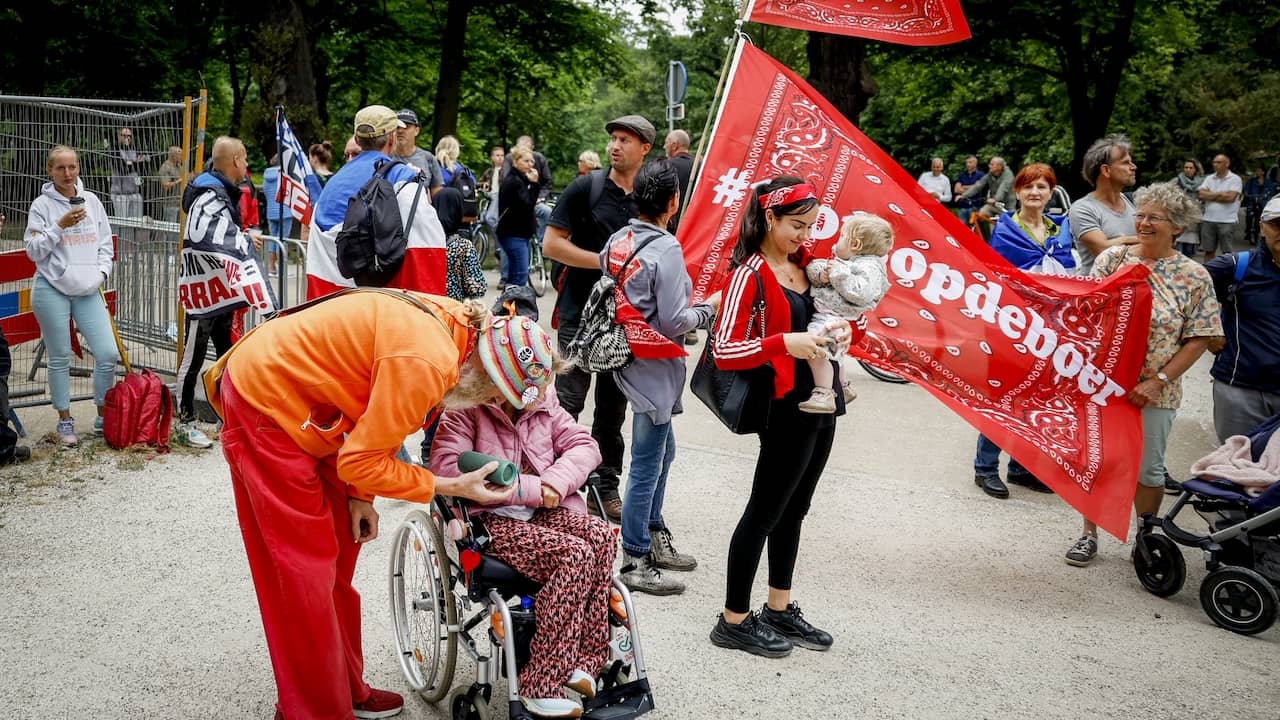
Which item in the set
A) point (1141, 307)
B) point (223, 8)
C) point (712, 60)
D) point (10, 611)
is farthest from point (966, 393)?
point (712, 60)

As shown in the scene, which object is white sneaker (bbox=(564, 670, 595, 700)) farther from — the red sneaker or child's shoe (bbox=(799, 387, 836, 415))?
child's shoe (bbox=(799, 387, 836, 415))

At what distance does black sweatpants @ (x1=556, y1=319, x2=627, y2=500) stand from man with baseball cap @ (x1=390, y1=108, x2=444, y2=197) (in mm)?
1776

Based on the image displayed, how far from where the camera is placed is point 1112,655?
448cm

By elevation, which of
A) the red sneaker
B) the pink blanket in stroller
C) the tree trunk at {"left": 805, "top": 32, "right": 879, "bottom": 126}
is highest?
the tree trunk at {"left": 805, "top": 32, "right": 879, "bottom": 126}

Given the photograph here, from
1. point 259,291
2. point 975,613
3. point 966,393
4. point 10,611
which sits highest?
point 966,393

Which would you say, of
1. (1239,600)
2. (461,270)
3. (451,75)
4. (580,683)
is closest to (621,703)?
(580,683)

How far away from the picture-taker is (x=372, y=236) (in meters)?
5.25

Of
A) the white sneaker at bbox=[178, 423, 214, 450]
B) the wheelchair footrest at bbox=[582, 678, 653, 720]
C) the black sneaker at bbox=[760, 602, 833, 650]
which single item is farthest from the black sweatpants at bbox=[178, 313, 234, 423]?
the wheelchair footrest at bbox=[582, 678, 653, 720]

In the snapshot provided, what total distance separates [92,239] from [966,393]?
17.4 ft

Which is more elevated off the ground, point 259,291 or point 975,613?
point 259,291

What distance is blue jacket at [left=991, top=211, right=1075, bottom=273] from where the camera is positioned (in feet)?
22.2

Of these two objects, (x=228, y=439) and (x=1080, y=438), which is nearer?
(x=228, y=439)

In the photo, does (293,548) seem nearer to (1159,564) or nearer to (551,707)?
(551,707)

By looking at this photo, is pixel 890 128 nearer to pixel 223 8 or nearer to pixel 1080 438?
pixel 223 8
